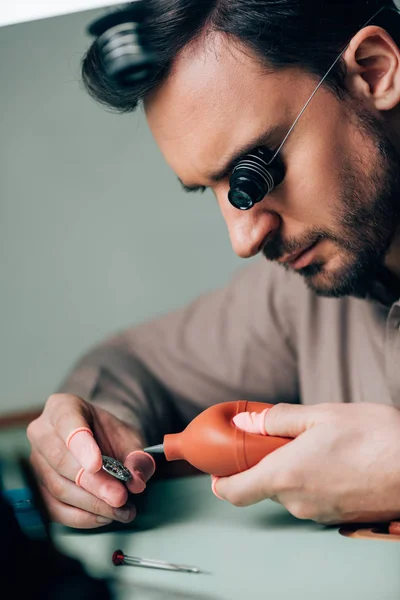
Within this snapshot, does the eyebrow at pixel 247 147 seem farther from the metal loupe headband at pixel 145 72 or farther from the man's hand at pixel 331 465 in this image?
the man's hand at pixel 331 465

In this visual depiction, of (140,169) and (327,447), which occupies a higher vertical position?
(140,169)

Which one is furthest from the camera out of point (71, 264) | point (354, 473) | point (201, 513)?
point (71, 264)

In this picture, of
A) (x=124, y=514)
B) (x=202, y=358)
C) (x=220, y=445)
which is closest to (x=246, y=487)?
(x=220, y=445)

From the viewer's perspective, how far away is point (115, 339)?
958 millimetres

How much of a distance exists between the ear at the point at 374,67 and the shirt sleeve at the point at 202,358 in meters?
0.27

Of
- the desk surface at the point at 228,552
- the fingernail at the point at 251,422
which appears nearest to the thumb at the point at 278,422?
the fingernail at the point at 251,422

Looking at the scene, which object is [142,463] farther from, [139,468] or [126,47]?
[126,47]

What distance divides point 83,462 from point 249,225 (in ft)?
1.25

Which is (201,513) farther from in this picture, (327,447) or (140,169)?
(140,169)

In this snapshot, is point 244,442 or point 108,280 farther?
point 108,280

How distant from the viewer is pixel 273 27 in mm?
775

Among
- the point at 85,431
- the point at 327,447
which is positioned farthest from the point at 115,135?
the point at 327,447

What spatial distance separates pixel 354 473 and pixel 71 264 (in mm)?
502

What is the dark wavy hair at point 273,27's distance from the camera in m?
0.77
